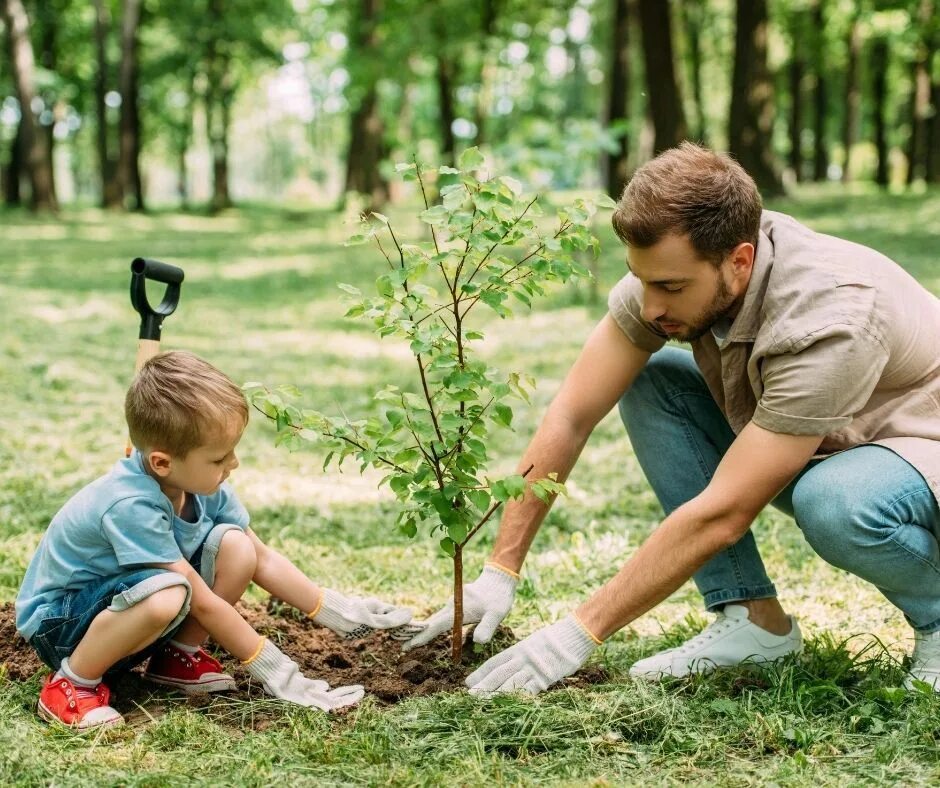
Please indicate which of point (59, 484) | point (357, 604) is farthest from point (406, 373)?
point (357, 604)

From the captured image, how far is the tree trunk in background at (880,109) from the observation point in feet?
83.2

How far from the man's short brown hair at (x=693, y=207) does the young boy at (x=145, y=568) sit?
1127mm

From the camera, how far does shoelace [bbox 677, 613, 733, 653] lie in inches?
123

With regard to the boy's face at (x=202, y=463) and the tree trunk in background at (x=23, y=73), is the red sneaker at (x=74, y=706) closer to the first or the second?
the boy's face at (x=202, y=463)

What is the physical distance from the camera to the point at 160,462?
2.73 metres

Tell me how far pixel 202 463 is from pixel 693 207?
1.41m

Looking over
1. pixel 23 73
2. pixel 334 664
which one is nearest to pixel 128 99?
pixel 23 73

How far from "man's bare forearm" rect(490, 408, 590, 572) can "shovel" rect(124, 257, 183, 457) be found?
1131mm

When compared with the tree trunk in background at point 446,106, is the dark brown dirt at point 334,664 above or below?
below

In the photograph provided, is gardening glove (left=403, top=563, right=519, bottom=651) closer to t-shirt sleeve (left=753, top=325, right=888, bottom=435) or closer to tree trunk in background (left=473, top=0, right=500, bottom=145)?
t-shirt sleeve (left=753, top=325, right=888, bottom=435)

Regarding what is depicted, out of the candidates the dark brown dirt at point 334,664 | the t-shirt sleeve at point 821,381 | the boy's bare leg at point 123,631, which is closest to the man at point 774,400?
the t-shirt sleeve at point 821,381

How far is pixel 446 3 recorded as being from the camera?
17031 mm

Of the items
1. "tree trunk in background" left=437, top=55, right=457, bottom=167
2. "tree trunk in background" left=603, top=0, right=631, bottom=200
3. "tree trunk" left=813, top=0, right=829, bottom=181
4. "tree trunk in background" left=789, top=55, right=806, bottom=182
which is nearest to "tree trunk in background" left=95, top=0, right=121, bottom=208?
"tree trunk in background" left=437, top=55, right=457, bottom=167

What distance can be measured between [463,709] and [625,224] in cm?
132
